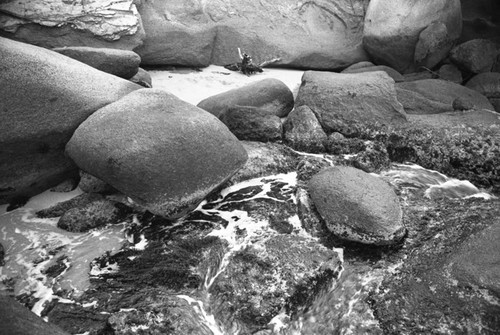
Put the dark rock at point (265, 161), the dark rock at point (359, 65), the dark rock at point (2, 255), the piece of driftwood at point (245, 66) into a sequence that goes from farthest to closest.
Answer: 1. the dark rock at point (359, 65)
2. the piece of driftwood at point (245, 66)
3. the dark rock at point (265, 161)
4. the dark rock at point (2, 255)

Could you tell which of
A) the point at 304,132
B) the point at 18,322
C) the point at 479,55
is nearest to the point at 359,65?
the point at 479,55

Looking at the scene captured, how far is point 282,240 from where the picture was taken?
10.4 feet

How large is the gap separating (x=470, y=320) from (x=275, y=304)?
1.15 m

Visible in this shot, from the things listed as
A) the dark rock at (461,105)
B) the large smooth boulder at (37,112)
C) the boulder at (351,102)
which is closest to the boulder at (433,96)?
the dark rock at (461,105)

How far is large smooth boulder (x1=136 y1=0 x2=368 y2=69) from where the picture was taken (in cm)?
656

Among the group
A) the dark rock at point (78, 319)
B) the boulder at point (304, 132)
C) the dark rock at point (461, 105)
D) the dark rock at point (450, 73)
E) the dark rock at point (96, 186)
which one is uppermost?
the dark rock at point (461, 105)

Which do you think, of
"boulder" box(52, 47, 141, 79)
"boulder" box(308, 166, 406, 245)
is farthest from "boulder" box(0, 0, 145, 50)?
"boulder" box(308, 166, 406, 245)

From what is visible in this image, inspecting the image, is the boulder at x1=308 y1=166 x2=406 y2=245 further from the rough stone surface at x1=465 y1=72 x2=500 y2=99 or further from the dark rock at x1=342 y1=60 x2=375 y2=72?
the dark rock at x1=342 y1=60 x2=375 y2=72

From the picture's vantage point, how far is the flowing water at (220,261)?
9.00 ft

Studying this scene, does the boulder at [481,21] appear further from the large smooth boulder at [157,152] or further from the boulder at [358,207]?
the large smooth boulder at [157,152]

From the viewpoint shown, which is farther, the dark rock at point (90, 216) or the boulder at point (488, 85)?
the boulder at point (488, 85)

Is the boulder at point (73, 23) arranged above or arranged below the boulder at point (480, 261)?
above

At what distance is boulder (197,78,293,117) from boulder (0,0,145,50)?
65.0 inches

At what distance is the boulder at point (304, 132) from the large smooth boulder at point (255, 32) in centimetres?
261
